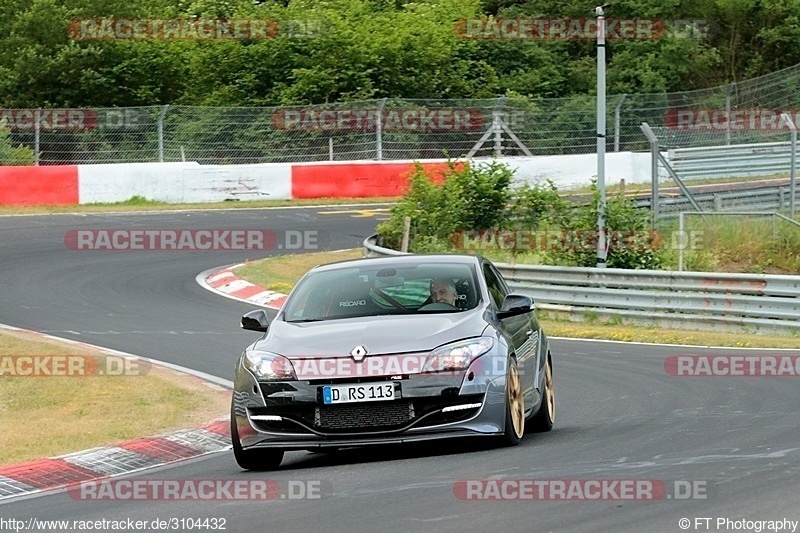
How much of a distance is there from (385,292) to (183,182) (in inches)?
976

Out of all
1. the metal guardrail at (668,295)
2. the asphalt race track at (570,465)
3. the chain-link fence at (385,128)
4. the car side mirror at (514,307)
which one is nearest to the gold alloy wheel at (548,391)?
the asphalt race track at (570,465)

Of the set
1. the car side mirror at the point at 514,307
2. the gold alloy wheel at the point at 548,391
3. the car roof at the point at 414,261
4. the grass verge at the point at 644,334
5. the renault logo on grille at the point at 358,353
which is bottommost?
the grass verge at the point at 644,334

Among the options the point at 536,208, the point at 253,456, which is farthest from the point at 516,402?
the point at 536,208

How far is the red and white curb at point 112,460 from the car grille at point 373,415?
74.3 inches

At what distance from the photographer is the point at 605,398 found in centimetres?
1268

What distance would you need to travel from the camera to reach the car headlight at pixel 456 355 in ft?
29.6

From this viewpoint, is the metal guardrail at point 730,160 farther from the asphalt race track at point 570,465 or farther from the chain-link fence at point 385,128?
the asphalt race track at point 570,465

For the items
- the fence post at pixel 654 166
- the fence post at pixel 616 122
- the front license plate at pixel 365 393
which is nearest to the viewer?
the front license plate at pixel 365 393

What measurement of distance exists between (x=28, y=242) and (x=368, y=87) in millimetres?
17512

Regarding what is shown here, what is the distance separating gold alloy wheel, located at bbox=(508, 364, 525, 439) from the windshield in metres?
0.62

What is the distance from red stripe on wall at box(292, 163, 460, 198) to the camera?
35406 mm

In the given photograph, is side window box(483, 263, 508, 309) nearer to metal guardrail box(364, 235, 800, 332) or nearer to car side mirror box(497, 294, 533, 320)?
car side mirror box(497, 294, 533, 320)

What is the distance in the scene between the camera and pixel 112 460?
33.7 ft

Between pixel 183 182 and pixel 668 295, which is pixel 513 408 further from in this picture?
pixel 183 182
